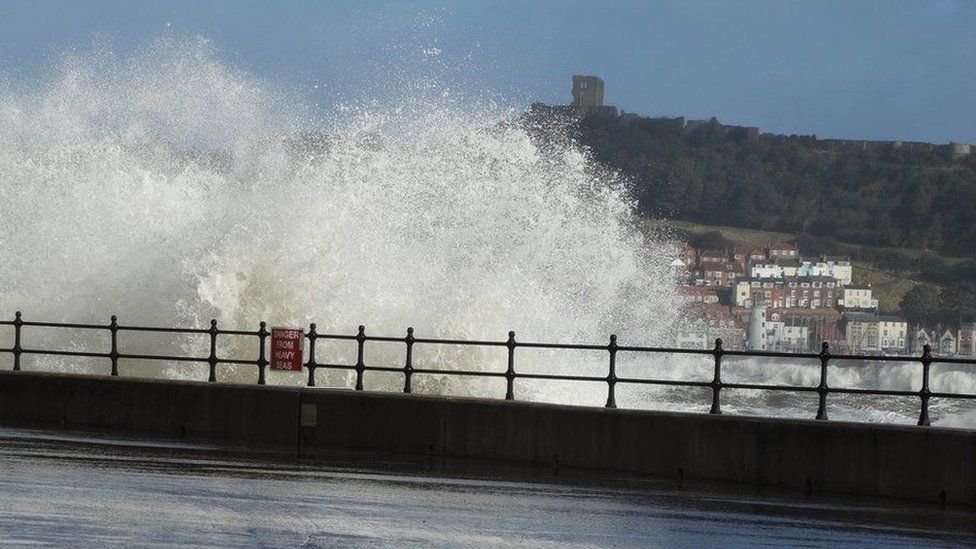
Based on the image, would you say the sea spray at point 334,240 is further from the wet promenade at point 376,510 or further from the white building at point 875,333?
the white building at point 875,333

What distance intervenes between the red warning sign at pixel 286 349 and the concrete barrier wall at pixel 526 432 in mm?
637

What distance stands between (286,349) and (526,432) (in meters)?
3.91

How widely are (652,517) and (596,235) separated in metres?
23.4

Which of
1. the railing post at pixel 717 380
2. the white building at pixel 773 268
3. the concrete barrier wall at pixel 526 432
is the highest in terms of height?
the white building at pixel 773 268

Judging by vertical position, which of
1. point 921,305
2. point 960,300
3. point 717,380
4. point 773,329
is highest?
point 960,300

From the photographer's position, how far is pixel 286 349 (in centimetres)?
2119

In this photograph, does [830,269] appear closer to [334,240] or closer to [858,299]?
[858,299]

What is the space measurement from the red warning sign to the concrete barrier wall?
64 centimetres

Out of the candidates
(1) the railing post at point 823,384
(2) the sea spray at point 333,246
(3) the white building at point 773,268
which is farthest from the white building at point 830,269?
(1) the railing post at point 823,384

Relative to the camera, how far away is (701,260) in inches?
4082

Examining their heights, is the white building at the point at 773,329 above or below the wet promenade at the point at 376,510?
above

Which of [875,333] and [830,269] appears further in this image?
[830,269]

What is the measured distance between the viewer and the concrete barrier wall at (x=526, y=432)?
16.4 metres

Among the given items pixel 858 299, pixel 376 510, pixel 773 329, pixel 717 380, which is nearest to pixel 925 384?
pixel 717 380
